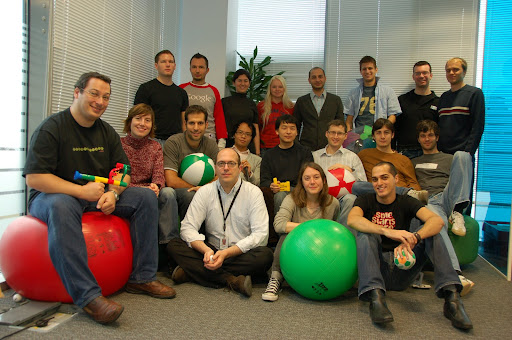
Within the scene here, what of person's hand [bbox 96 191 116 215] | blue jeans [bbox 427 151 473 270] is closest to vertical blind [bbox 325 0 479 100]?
blue jeans [bbox 427 151 473 270]

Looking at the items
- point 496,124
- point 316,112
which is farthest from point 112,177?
point 496,124

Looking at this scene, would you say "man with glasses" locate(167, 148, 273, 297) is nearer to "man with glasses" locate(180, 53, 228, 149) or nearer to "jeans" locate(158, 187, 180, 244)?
"jeans" locate(158, 187, 180, 244)

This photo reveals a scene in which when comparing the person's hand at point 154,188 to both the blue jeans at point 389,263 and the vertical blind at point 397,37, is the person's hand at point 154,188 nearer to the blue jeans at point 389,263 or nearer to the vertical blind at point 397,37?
the blue jeans at point 389,263

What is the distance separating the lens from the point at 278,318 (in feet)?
7.38

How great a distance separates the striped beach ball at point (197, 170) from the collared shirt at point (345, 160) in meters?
1.07

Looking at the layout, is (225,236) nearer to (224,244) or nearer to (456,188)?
(224,244)

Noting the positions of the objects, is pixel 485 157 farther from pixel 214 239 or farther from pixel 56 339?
pixel 56 339

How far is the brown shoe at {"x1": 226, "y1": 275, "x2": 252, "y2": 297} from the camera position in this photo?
2584 millimetres

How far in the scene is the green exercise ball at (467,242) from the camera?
335cm

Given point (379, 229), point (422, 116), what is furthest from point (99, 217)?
point (422, 116)

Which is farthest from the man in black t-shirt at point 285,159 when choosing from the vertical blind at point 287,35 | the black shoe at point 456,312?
the vertical blind at point 287,35

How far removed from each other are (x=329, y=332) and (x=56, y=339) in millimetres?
1386

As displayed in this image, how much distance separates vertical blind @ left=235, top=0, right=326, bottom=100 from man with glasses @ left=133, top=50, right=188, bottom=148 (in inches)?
76.9

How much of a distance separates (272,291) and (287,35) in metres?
4.20
